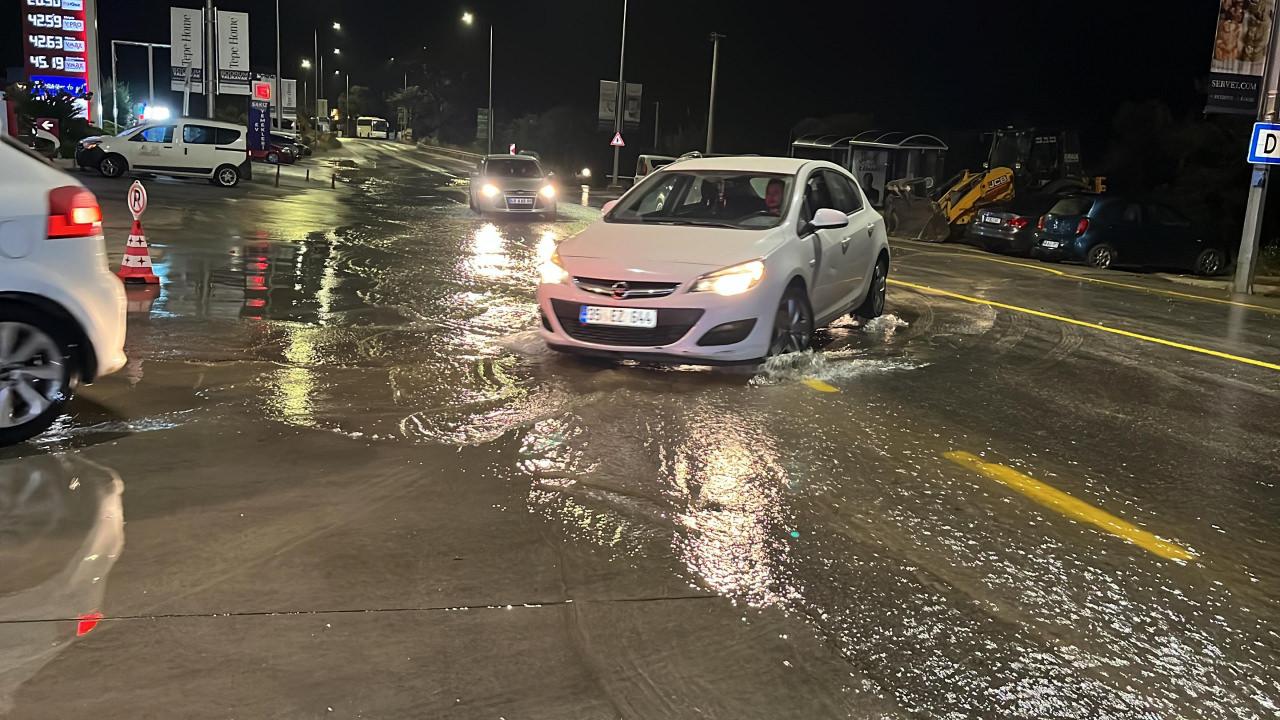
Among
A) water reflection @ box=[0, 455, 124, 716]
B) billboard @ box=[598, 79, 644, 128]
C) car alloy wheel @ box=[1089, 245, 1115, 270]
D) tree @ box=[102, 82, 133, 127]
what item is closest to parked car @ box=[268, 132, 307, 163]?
billboard @ box=[598, 79, 644, 128]

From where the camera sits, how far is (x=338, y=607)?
12.4ft

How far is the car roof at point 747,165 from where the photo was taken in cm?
894

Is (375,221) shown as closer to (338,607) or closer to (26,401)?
(26,401)

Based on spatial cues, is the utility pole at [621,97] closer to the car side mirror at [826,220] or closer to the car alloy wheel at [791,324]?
the car side mirror at [826,220]

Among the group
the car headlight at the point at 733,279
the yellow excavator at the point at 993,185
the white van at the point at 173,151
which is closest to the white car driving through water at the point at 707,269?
the car headlight at the point at 733,279

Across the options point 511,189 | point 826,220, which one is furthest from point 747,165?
point 511,189

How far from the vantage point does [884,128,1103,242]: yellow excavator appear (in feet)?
79.9

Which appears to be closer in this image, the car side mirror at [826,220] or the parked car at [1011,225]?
the car side mirror at [826,220]

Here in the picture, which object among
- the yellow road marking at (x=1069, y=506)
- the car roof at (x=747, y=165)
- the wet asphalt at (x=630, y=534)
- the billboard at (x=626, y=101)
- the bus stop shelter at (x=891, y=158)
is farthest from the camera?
the billboard at (x=626, y=101)

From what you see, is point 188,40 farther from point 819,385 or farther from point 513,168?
point 819,385

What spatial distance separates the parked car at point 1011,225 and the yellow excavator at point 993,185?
1634 millimetres

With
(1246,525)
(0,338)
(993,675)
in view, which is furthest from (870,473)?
(0,338)

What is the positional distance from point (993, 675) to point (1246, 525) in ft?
7.82

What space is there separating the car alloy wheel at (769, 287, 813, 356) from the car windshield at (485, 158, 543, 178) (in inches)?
640
